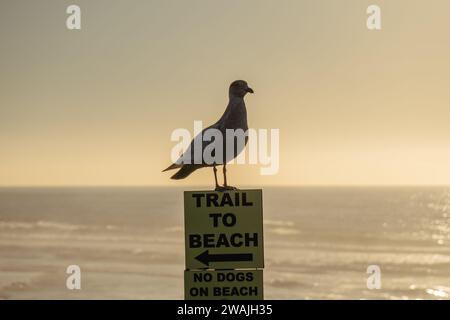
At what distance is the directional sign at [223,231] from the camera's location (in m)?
4.46

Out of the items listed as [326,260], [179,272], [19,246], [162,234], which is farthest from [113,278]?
[162,234]

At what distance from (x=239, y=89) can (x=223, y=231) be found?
240 centimetres

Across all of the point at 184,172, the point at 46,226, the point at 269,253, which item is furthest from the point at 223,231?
the point at 46,226

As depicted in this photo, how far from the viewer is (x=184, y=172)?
247 inches

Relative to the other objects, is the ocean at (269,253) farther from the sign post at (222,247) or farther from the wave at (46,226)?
the sign post at (222,247)

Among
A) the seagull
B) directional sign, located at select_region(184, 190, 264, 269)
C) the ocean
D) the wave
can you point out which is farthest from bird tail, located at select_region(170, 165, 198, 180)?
the wave

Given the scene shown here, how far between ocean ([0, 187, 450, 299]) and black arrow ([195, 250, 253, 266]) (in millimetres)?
35348

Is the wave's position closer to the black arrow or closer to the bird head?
the bird head

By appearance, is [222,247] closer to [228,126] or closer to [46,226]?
[228,126]

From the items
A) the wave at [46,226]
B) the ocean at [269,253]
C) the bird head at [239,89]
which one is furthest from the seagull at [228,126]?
the wave at [46,226]

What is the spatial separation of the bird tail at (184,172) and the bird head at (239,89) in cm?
88

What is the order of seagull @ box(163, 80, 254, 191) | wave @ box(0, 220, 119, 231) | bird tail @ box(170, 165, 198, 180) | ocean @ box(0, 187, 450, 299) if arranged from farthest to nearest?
wave @ box(0, 220, 119, 231) < ocean @ box(0, 187, 450, 299) < bird tail @ box(170, 165, 198, 180) < seagull @ box(163, 80, 254, 191)

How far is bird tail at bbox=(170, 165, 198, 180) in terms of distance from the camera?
6207mm

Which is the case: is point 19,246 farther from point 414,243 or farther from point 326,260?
point 414,243
